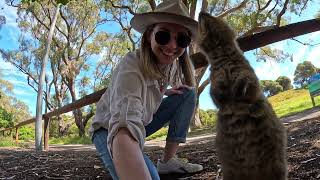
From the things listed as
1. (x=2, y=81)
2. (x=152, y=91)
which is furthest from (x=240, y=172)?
(x=2, y=81)

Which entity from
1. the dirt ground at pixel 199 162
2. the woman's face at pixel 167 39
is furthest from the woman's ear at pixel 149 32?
the dirt ground at pixel 199 162

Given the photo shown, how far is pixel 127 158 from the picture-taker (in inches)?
78.2

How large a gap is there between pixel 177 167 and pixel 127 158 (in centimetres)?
197

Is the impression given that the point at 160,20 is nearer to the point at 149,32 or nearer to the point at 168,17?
the point at 168,17

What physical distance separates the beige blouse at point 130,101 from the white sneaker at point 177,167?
1008 millimetres

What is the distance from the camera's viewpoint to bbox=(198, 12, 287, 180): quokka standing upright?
0.81 meters

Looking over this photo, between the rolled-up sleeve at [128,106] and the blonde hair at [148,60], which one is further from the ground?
the blonde hair at [148,60]

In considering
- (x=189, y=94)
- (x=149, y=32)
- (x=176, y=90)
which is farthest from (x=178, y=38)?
(x=189, y=94)

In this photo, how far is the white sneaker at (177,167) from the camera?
3850 millimetres

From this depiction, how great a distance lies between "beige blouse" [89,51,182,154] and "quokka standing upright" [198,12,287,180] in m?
1.21

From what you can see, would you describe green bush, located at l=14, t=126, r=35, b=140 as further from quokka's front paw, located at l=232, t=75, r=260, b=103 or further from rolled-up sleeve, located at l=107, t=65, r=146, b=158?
quokka's front paw, located at l=232, t=75, r=260, b=103

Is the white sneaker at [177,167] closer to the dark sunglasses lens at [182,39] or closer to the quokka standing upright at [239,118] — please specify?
the dark sunglasses lens at [182,39]

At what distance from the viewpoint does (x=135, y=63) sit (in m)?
2.63

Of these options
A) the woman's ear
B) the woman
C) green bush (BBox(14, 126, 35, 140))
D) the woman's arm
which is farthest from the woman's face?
green bush (BBox(14, 126, 35, 140))
